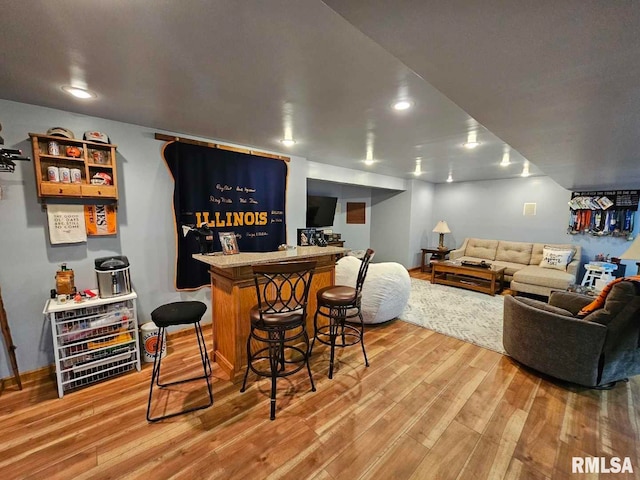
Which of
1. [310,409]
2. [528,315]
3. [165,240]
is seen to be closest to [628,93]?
[528,315]

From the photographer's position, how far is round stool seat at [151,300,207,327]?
5.97ft

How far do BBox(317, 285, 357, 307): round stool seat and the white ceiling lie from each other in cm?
153

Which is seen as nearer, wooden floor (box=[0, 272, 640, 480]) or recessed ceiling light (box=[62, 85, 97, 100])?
wooden floor (box=[0, 272, 640, 480])

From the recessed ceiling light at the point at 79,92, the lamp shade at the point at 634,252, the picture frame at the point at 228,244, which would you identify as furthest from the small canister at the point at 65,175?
the lamp shade at the point at 634,252

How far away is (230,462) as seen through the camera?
5.06 ft

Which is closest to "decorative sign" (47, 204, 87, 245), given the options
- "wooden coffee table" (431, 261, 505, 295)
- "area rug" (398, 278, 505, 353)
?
"area rug" (398, 278, 505, 353)

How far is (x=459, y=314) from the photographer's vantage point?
388 cm

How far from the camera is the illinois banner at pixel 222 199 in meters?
2.98

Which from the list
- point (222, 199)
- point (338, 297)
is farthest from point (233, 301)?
point (222, 199)

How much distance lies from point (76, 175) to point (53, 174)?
14 cm

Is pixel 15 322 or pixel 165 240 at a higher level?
pixel 165 240

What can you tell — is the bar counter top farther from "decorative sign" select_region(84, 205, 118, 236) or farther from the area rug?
the area rug

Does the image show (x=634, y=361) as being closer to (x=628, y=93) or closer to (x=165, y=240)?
(x=628, y=93)

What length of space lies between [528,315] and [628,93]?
178 cm
